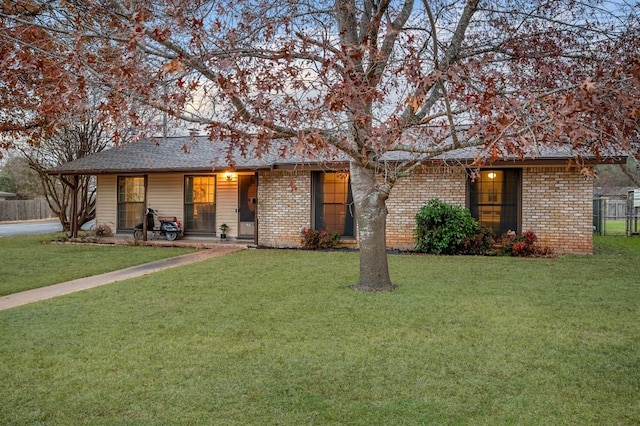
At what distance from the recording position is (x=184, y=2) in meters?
5.15

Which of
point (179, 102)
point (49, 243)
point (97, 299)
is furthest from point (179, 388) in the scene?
point (49, 243)

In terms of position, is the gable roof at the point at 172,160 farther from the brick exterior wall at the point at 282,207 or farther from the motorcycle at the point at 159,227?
the motorcycle at the point at 159,227

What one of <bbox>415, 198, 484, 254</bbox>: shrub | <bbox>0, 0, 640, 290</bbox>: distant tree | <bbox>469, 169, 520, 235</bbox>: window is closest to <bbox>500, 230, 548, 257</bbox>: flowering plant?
<bbox>415, 198, 484, 254</bbox>: shrub

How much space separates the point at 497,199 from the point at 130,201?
39.3 ft

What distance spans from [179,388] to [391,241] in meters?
10.3

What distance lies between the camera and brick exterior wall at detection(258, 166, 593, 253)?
12.1 m

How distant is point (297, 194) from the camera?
14352mm

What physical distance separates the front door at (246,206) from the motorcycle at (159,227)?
2.12 meters

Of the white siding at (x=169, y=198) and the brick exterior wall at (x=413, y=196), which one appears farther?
the white siding at (x=169, y=198)

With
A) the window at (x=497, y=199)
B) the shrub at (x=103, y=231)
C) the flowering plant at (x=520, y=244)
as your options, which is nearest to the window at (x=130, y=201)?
the shrub at (x=103, y=231)

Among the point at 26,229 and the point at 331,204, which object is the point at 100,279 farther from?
the point at 26,229

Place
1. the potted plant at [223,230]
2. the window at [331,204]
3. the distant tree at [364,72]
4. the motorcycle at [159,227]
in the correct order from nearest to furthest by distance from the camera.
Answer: the distant tree at [364,72] → the window at [331,204] → the potted plant at [223,230] → the motorcycle at [159,227]

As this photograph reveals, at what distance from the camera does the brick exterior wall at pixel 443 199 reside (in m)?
12.1

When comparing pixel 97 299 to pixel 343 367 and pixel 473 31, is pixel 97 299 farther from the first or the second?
pixel 473 31
